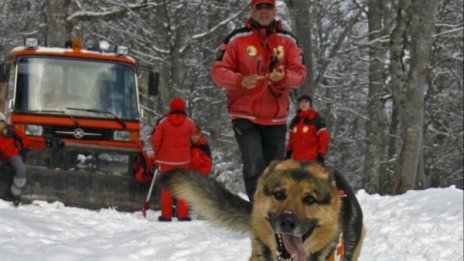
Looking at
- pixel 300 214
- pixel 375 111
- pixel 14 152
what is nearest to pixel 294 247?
pixel 300 214

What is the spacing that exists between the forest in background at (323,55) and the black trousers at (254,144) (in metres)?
6.74

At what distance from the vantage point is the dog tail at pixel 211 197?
195 inches

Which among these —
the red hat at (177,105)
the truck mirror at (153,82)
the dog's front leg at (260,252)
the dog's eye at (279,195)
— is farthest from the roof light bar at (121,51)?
the dog's eye at (279,195)

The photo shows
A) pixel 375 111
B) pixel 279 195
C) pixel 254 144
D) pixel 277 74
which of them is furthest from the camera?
pixel 375 111

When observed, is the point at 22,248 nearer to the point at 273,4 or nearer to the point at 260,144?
the point at 260,144

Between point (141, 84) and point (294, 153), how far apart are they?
12.1 meters

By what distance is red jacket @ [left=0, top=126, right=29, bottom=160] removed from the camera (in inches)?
390

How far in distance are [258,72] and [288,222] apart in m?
2.67

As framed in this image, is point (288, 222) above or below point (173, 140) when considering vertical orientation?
above

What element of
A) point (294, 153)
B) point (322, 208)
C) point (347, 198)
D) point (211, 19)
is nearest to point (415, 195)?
point (294, 153)

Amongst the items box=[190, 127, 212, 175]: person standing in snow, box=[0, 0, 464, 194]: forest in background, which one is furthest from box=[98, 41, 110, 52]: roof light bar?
box=[0, 0, 464, 194]: forest in background

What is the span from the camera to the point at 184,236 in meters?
7.20

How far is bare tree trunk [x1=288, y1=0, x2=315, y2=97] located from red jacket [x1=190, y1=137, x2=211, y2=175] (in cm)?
247

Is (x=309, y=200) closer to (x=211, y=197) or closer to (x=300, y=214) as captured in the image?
(x=300, y=214)
